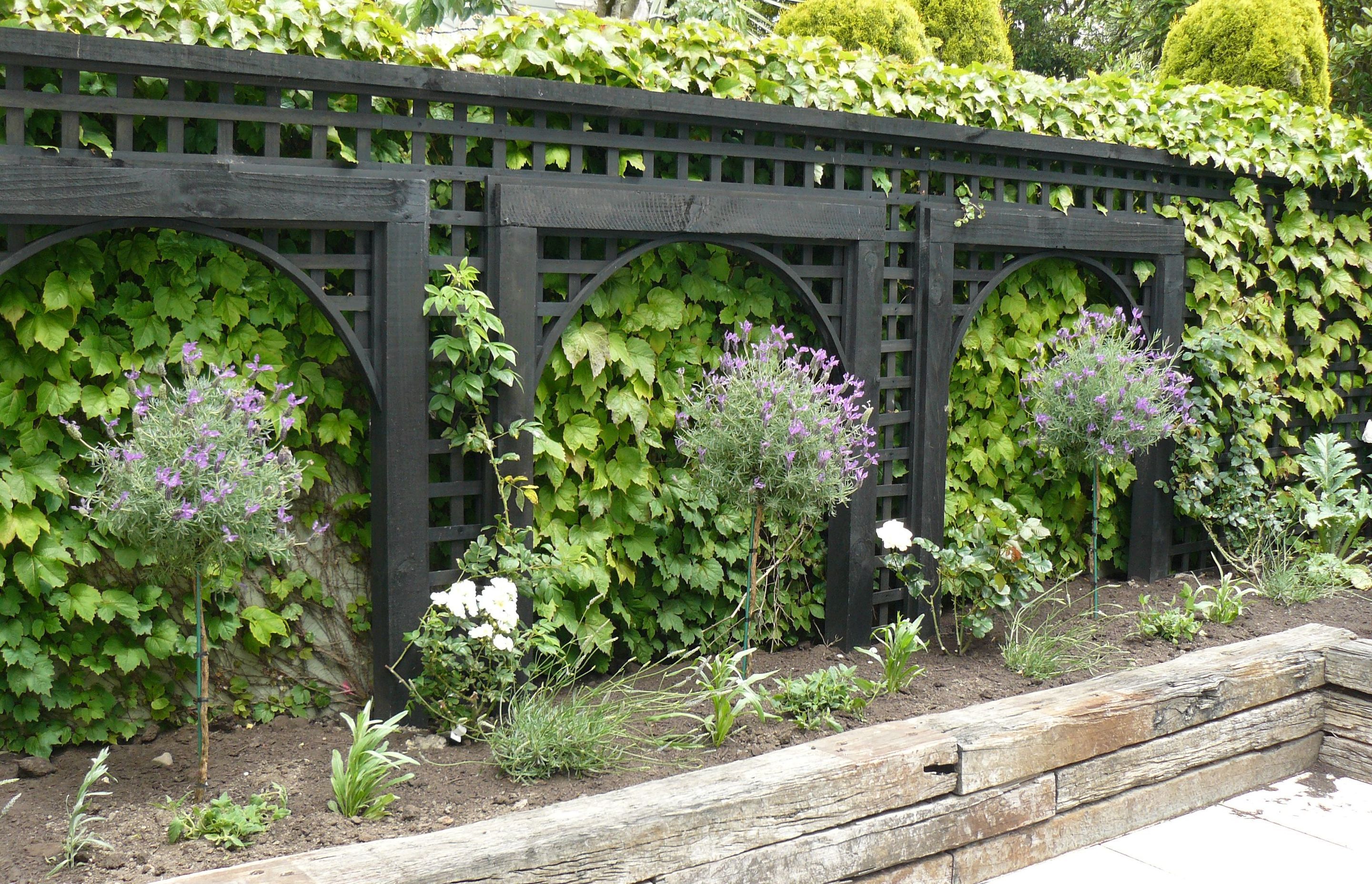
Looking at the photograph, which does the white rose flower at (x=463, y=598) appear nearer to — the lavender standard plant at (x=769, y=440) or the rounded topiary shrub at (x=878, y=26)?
the lavender standard plant at (x=769, y=440)

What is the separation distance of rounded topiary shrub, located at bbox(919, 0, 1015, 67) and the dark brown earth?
12.5 feet

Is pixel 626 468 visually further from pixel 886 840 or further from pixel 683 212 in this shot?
pixel 886 840

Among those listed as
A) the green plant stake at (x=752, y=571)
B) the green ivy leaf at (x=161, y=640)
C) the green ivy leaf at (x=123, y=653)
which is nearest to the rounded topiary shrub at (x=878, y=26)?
the green plant stake at (x=752, y=571)

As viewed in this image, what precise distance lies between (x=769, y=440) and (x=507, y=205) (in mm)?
1129

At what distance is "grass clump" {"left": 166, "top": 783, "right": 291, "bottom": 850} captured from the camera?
9.13 feet

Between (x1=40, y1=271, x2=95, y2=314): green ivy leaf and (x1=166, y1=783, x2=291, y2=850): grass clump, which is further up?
(x1=40, y1=271, x2=95, y2=314): green ivy leaf

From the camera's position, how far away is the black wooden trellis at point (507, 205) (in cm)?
305

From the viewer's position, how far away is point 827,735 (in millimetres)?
3568

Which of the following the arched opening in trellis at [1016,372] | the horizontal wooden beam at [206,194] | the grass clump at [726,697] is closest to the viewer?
the horizontal wooden beam at [206,194]

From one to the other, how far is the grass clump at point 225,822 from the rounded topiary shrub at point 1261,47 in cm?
600

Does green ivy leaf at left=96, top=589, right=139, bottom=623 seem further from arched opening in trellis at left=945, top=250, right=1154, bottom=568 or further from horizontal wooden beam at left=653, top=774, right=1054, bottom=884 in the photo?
arched opening in trellis at left=945, top=250, right=1154, bottom=568

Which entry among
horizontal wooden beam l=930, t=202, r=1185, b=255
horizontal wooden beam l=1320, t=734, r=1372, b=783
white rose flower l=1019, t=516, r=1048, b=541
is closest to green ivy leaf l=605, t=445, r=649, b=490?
horizontal wooden beam l=930, t=202, r=1185, b=255

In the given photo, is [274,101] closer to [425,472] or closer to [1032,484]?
[425,472]

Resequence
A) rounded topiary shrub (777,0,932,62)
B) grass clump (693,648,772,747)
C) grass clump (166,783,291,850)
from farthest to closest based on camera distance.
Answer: rounded topiary shrub (777,0,932,62)
grass clump (693,648,772,747)
grass clump (166,783,291,850)
